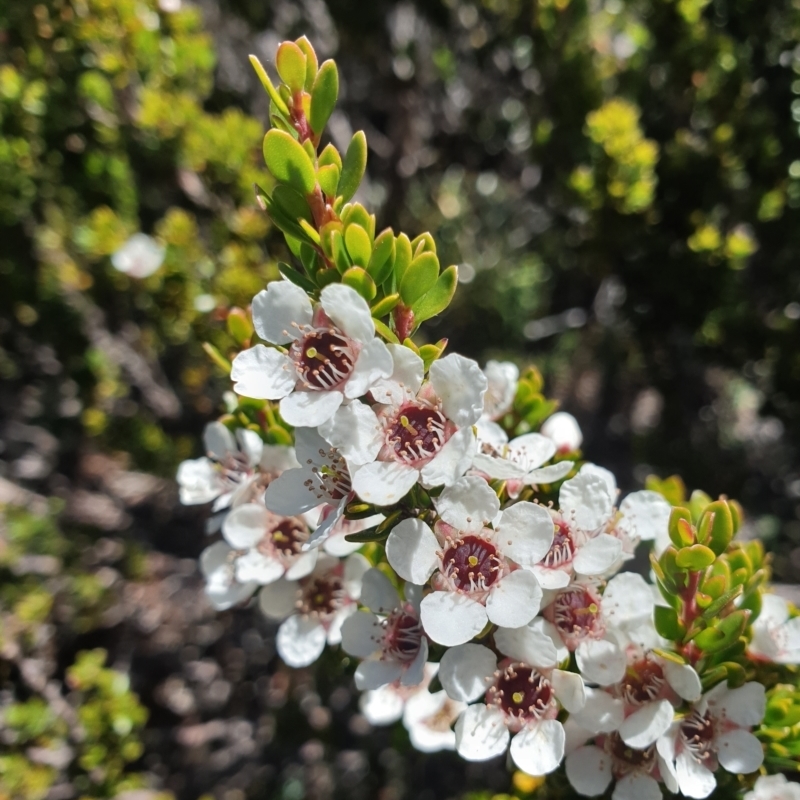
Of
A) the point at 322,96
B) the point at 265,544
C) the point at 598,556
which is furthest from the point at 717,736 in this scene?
the point at 322,96

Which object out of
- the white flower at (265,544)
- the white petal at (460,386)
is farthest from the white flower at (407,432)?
the white flower at (265,544)

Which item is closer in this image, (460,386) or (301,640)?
(460,386)

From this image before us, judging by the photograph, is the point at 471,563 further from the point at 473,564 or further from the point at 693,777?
the point at 693,777

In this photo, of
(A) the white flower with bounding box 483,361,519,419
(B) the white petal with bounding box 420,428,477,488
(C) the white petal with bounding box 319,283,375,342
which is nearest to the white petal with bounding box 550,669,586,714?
(B) the white petal with bounding box 420,428,477,488

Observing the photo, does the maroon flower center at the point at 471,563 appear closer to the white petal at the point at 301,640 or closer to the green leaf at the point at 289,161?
the white petal at the point at 301,640

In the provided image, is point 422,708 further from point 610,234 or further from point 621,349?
point 621,349

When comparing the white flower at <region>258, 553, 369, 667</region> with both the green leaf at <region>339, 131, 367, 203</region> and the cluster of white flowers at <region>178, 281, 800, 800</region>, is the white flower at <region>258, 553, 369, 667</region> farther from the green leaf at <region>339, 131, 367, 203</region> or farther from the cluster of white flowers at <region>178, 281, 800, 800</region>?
the green leaf at <region>339, 131, 367, 203</region>
